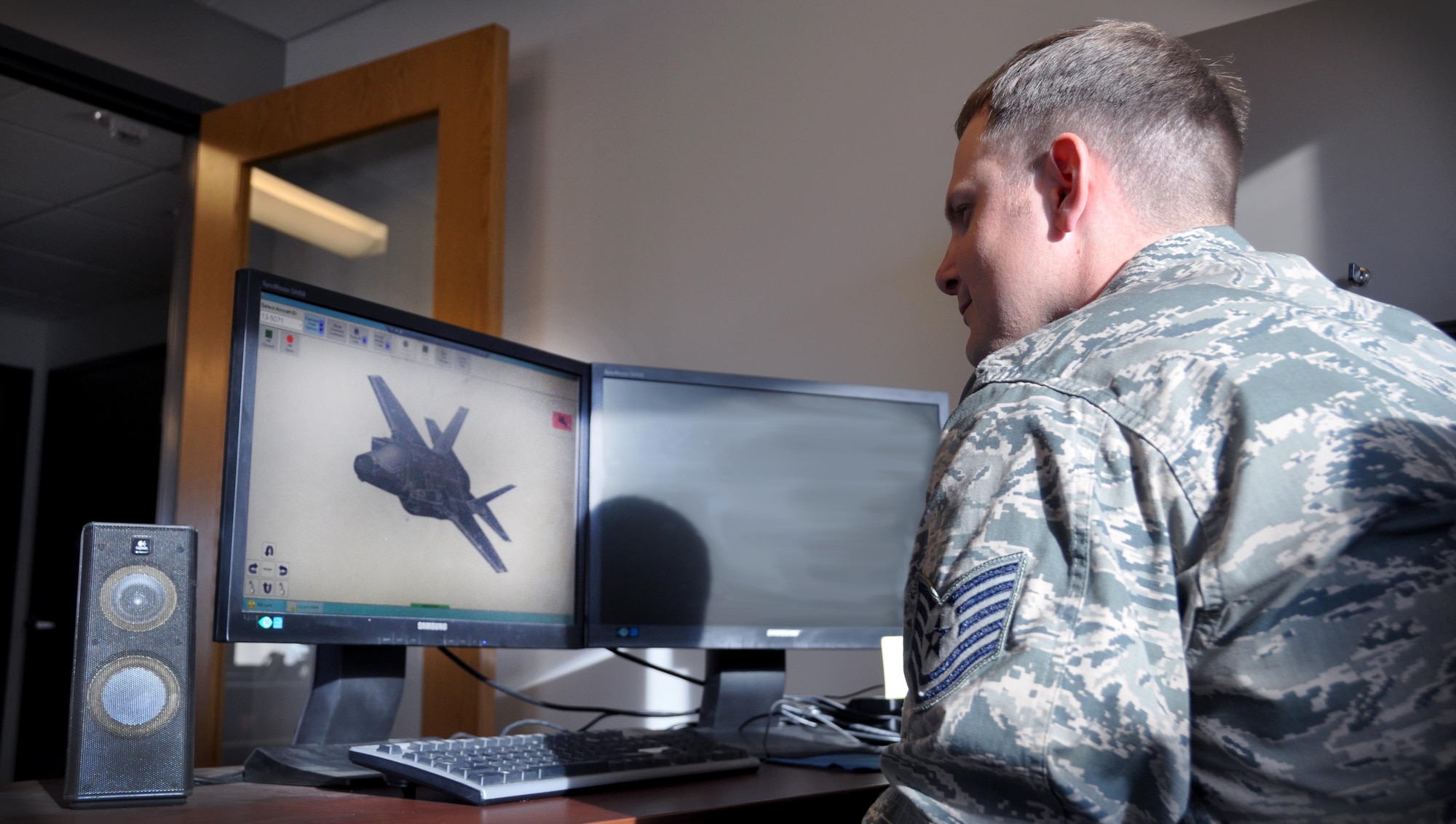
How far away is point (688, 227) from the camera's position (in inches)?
93.8

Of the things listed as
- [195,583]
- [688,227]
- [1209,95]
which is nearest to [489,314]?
[688,227]

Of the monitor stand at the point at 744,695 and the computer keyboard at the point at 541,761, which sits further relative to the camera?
the monitor stand at the point at 744,695

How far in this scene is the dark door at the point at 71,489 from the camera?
5.13 metres

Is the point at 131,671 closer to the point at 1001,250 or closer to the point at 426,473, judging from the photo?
the point at 426,473

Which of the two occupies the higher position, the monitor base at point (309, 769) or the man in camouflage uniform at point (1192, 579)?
the man in camouflage uniform at point (1192, 579)

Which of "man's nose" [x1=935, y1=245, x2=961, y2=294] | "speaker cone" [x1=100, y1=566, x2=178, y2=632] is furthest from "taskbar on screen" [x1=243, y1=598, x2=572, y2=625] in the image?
"man's nose" [x1=935, y1=245, x2=961, y2=294]

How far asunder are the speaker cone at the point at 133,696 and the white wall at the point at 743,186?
4.33 feet

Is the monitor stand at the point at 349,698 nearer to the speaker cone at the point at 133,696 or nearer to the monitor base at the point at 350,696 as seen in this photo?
the monitor base at the point at 350,696

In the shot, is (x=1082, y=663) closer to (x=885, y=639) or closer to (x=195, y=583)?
(x=195, y=583)

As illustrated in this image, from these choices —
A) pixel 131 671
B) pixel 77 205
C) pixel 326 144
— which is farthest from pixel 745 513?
pixel 77 205

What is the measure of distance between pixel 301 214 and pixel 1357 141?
2.47 metres

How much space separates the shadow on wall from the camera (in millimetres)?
1564

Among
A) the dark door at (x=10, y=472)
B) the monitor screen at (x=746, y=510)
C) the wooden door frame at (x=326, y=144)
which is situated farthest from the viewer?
the dark door at (x=10, y=472)

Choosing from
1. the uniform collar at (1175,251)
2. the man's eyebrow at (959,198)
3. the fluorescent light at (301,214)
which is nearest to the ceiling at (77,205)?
the fluorescent light at (301,214)
